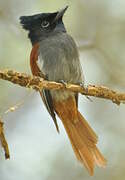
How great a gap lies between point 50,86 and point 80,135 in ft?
3.75

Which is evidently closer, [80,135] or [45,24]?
[80,135]

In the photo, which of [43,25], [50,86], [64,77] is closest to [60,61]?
[64,77]

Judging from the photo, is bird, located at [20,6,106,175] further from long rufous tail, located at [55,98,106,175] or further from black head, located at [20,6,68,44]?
black head, located at [20,6,68,44]

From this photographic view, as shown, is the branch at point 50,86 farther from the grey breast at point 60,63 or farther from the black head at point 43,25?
Answer: the black head at point 43,25

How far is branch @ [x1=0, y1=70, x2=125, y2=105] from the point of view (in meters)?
4.38

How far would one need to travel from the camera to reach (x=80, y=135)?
5723mm

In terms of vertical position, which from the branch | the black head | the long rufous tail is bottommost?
the long rufous tail

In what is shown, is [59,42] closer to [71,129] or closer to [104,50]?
[71,129]

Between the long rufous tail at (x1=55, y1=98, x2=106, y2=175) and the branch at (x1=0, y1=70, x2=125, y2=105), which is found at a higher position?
the branch at (x1=0, y1=70, x2=125, y2=105)

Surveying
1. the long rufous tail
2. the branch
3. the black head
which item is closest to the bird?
the long rufous tail

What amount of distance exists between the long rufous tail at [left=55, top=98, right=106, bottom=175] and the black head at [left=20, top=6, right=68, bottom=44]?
830mm

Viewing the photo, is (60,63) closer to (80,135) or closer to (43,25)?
(43,25)

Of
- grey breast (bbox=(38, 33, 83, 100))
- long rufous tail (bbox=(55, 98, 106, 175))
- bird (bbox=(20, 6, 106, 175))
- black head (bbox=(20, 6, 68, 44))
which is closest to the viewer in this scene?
long rufous tail (bbox=(55, 98, 106, 175))

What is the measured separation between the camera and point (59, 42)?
5996mm
